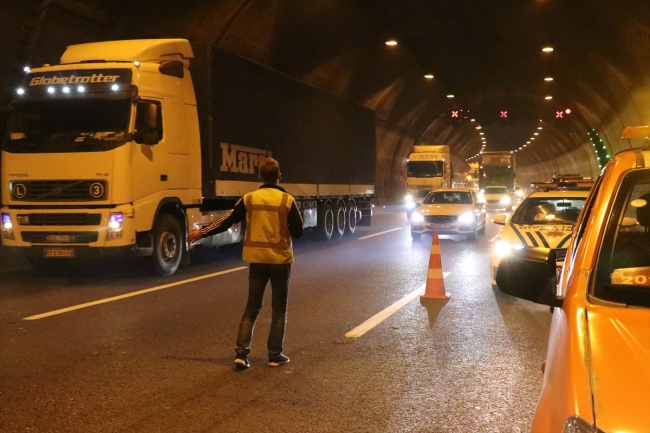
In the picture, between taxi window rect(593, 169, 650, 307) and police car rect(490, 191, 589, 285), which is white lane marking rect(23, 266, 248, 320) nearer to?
police car rect(490, 191, 589, 285)

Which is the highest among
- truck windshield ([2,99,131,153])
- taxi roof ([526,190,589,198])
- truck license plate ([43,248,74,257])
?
truck windshield ([2,99,131,153])

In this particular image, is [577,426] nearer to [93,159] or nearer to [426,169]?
[93,159]

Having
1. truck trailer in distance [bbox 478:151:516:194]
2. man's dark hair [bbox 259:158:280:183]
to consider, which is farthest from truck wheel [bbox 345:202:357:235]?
truck trailer in distance [bbox 478:151:516:194]

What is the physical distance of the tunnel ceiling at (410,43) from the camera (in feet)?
56.2

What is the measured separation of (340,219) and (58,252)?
11.5m

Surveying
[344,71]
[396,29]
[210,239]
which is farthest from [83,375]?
[344,71]

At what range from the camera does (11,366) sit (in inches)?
261

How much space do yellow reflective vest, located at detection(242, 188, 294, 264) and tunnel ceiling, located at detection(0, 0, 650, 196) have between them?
1122 cm

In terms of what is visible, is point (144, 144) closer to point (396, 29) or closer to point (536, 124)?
point (396, 29)

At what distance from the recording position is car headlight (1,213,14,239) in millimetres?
12156

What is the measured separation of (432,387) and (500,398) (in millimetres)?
576

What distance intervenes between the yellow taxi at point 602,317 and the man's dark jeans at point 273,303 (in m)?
3.11

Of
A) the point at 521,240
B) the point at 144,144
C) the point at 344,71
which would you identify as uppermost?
the point at 344,71

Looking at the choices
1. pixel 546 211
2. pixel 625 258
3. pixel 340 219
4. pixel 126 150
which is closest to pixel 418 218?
pixel 340 219
